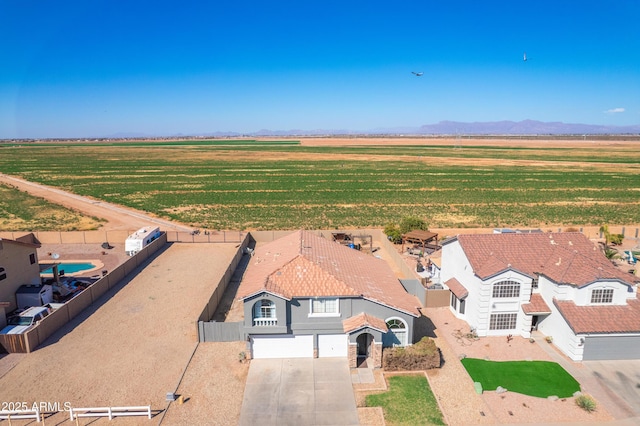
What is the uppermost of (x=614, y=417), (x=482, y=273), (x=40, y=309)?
(x=482, y=273)

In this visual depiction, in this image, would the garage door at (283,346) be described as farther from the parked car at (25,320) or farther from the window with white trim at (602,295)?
the window with white trim at (602,295)

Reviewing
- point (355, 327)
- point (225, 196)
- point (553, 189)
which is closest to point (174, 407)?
point (355, 327)

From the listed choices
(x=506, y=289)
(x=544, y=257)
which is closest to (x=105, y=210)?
(x=506, y=289)

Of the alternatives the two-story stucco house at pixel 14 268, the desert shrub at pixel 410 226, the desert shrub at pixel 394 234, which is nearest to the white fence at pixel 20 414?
the two-story stucco house at pixel 14 268

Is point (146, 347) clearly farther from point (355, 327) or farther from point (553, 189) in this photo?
point (553, 189)

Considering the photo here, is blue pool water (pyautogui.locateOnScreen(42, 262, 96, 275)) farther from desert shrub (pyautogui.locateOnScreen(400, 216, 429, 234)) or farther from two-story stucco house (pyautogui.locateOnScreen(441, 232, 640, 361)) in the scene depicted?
two-story stucco house (pyautogui.locateOnScreen(441, 232, 640, 361))

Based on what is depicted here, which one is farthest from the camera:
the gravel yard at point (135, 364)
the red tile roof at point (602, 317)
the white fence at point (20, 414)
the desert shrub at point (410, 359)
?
the red tile roof at point (602, 317)

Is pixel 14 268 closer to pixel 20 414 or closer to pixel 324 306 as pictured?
pixel 20 414
